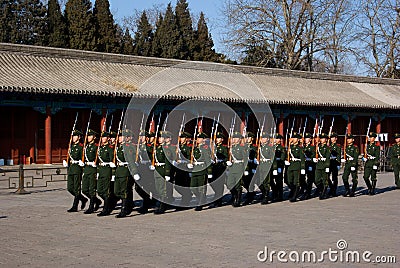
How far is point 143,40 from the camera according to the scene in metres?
50.9

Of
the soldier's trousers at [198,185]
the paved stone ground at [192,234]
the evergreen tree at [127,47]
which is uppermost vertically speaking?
the evergreen tree at [127,47]

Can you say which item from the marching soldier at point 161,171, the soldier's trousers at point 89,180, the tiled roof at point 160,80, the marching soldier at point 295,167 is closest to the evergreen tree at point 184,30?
the tiled roof at point 160,80

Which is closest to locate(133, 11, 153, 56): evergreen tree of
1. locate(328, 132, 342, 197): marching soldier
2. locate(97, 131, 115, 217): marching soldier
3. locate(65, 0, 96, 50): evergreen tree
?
A: locate(65, 0, 96, 50): evergreen tree

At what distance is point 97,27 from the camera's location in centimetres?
4644

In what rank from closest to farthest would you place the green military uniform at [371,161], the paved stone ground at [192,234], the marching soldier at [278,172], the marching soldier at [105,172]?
the paved stone ground at [192,234] < the marching soldier at [105,172] < the marching soldier at [278,172] < the green military uniform at [371,161]

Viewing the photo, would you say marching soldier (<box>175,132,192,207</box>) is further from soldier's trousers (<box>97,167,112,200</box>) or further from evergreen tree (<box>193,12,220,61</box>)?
evergreen tree (<box>193,12,220,61</box>)

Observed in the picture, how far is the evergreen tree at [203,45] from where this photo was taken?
164ft

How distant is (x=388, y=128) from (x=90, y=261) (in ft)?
107

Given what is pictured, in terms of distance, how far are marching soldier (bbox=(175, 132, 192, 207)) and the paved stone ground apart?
0.83 m

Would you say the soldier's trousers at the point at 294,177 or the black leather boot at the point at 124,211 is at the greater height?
the soldier's trousers at the point at 294,177

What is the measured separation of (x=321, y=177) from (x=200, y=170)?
3.24 meters

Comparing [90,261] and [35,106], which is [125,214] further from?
[35,106]

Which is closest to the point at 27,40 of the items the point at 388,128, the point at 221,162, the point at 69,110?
the point at 69,110

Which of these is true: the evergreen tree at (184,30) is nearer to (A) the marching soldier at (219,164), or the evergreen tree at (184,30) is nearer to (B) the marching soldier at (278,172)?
(B) the marching soldier at (278,172)
